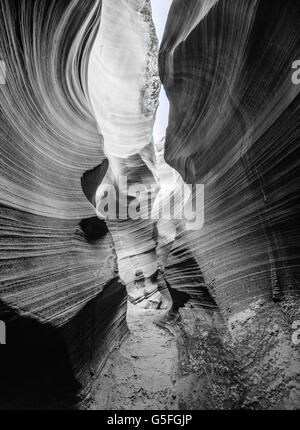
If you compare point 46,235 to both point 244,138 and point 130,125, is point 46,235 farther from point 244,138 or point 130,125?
point 130,125

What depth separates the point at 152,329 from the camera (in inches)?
201

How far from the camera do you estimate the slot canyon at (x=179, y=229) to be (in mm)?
2582

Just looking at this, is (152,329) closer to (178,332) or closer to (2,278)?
(178,332)

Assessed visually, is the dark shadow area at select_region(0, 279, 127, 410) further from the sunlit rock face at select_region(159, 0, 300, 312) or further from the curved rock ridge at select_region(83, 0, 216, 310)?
the curved rock ridge at select_region(83, 0, 216, 310)

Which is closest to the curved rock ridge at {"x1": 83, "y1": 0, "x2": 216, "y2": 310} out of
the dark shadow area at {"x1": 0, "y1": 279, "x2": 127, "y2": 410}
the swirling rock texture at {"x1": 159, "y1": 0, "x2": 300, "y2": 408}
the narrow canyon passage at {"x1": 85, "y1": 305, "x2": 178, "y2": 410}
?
the narrow canyon passage at {"x1": 85, "y1": 305, "x2": 178, "y2": 410}

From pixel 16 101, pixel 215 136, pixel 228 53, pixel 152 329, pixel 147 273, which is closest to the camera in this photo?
pixel 16 101

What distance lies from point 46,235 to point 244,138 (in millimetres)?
2539

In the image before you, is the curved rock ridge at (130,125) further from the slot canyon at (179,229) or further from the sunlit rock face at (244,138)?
the sunlit rock face at (244,138)

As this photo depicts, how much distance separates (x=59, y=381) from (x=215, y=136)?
364 centimetres

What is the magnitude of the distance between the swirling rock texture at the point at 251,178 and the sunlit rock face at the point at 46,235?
135cm

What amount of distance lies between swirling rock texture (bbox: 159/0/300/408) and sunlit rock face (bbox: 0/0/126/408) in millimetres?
1350

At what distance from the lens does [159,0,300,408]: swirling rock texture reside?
2.62 metres

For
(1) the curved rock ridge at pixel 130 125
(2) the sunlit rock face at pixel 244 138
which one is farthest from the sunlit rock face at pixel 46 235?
(1) the curved rock ridge at pixel 130 125
